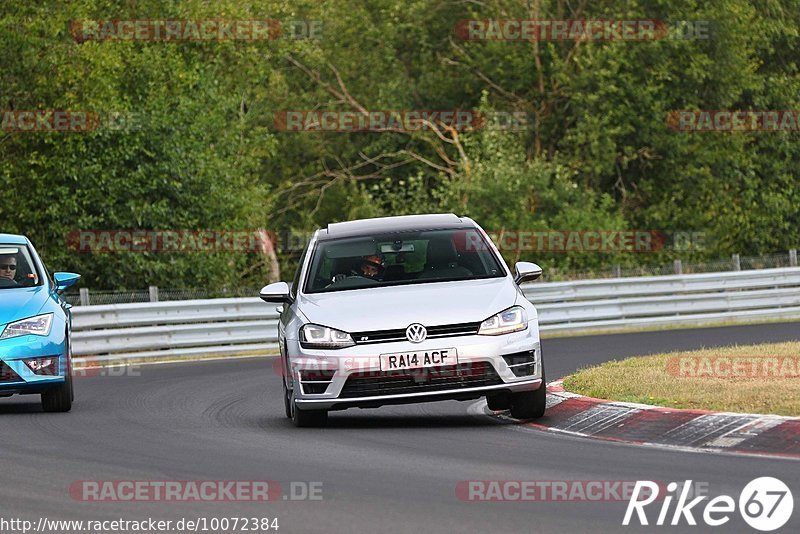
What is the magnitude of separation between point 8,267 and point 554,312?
15.3m

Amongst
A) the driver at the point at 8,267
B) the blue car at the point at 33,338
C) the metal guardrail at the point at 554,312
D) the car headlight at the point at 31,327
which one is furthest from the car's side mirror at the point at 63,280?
the metal guardrail at the point at 554,312

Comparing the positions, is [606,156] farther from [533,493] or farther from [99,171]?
[533,493]

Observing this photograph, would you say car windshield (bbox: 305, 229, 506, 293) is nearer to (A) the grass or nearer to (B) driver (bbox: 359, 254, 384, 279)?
(B) driver (bbox: 359, 254, 384, 279)

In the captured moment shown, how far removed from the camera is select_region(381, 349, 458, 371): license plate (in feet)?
38.7

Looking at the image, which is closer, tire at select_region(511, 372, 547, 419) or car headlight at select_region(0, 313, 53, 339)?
tire at select_region(511, 372, 547, 419)

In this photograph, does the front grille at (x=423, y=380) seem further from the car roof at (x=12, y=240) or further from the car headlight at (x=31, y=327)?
the car roof at (x=12, y=240)

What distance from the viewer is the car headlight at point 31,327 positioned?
14375mm

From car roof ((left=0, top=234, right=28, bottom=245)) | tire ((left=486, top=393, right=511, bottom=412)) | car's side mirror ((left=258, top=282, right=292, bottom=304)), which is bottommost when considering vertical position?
tire ((left=486, top=393, right=511, bottom=412))

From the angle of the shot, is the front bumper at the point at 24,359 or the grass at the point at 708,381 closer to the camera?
the grass at the point at 708,381

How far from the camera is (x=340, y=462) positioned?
10.2 metres

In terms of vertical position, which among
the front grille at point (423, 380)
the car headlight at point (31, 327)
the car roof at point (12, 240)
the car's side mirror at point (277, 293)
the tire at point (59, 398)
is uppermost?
the car roof at point (12, 240)

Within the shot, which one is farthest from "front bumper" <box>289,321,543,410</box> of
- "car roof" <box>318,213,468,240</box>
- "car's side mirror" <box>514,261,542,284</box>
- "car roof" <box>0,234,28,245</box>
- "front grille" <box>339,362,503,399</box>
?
"car roof" <box>0,234,28,245</box>

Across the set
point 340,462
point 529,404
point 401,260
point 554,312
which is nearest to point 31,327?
point 401,260

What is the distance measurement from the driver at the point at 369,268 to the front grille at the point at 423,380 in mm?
1350
